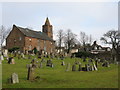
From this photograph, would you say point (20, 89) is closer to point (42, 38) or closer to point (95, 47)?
point (42, 38)

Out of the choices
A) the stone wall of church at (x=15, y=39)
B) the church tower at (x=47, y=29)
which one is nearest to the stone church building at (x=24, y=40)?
the stone wall of church at (x=15, y=39)

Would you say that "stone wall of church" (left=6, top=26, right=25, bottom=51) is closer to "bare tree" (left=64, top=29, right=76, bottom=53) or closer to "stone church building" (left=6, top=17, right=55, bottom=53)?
"stone church building" (left=6, top=17, right=55, bottom=53)

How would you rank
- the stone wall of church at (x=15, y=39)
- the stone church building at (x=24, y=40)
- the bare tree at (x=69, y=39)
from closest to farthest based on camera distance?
the stone church building at (x=24, y=40) < the stone wall of church at (x=15, y=39) < the bare tree at (x=69, y=39)

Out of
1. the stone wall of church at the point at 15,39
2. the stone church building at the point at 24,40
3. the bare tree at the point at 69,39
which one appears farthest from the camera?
the bare tree at the point at 69,39

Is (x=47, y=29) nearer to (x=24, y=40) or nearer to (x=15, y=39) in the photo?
(x=15, y=39)

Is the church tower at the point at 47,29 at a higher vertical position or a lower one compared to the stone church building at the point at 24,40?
higher

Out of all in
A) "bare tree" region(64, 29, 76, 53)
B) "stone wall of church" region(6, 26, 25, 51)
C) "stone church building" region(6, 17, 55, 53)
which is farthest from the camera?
"bare tree" region(64, 29, 76, 53)

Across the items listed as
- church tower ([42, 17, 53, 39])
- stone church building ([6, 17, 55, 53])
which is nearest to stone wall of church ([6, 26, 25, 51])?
stone church building ([6, 17, 55, 53])

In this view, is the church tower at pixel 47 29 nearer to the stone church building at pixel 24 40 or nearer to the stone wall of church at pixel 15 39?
the stone church building at pixel 24 40

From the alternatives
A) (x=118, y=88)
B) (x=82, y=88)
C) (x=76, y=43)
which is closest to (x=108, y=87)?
(x=118, y=88)

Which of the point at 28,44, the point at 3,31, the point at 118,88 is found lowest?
the point at 118,88

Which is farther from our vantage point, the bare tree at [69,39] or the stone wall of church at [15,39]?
the bare tree at [69,39]

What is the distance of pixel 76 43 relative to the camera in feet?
292

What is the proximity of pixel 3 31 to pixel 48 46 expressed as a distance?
1878 centimetres
